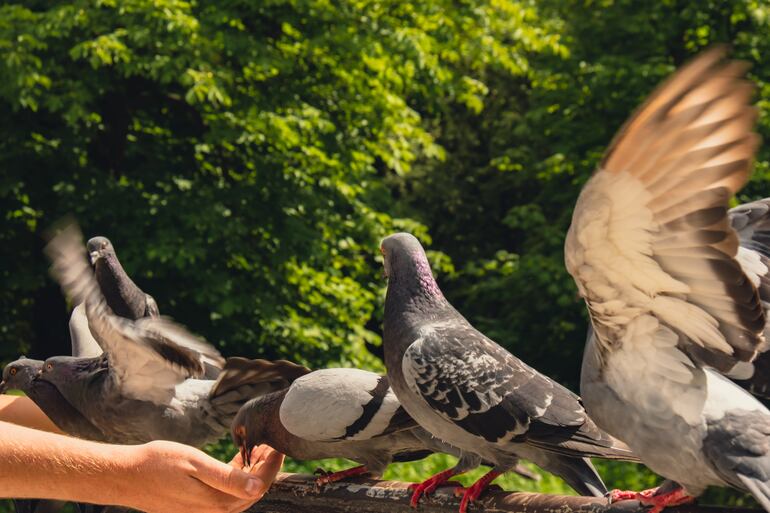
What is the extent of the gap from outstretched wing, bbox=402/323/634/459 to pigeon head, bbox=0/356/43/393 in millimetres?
1850

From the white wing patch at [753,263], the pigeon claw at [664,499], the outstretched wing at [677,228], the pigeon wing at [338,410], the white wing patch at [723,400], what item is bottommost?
the pigeon wing at [338,410]

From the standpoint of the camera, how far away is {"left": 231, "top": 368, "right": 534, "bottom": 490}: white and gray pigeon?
2869mm

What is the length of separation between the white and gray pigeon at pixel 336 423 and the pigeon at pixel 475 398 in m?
0.20

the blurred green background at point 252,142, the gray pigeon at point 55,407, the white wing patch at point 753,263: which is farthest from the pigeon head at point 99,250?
the blurred green background at point 252,142

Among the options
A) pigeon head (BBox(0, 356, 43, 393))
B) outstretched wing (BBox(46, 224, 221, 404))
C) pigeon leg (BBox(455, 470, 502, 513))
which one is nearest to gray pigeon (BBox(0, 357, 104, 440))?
pigeon head (BBox(0, 356, 43, 393))

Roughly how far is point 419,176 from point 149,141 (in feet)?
21.1

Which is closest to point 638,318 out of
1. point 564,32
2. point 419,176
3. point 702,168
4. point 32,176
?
point 702,168

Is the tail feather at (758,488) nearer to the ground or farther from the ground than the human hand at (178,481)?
farther from the ground

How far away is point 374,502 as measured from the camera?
278cm

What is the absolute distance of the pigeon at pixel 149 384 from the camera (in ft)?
11.2

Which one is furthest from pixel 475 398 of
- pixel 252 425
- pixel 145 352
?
pixel 145 352

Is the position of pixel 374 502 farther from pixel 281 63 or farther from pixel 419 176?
pixel 419 176

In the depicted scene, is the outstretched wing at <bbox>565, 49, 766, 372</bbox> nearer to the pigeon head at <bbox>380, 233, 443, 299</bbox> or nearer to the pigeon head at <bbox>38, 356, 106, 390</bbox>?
the pigeon head at <bbox>380, 233, 443, 299</bbox>

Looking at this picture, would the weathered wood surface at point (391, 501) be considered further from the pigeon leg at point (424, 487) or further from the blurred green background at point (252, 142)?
the blurred green background at point (252, 142)
